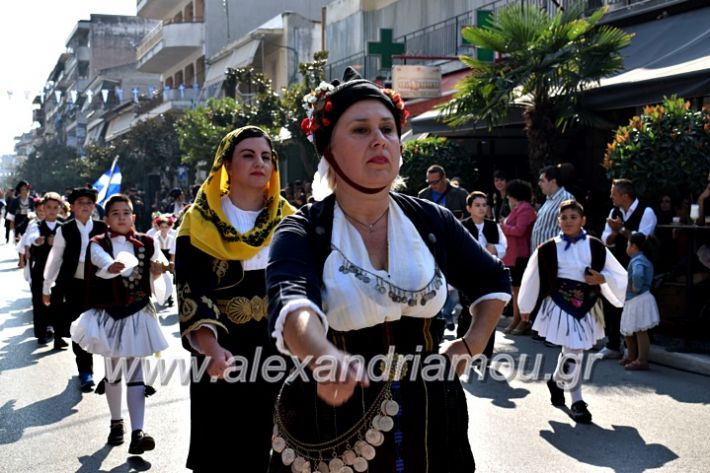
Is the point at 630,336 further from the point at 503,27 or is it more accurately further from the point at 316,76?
the point at 316,76

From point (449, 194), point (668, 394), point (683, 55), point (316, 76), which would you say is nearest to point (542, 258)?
point (668, 394)

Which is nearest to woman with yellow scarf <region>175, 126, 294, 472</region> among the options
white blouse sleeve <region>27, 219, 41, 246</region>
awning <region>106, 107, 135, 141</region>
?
white blouse sleeve <region>27, 219, 41, 246</region>

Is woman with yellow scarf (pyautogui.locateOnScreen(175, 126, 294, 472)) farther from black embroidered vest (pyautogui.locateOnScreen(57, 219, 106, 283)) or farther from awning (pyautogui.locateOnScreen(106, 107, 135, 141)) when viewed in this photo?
awning (pyautogui.locateOnScreen(106, 107, 135, 141))

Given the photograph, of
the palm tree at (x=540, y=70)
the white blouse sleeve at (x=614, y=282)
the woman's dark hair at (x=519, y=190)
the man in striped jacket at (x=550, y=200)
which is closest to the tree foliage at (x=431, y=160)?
the palm tree at (x=540, y=70)

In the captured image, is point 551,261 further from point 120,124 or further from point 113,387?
point 120,124

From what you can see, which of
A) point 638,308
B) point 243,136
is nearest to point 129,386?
point 243,136

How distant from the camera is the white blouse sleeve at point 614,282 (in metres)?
7.63

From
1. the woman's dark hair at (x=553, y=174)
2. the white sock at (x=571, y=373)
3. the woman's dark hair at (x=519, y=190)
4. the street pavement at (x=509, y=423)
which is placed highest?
the woman's dark hair at (x=553, y=174)

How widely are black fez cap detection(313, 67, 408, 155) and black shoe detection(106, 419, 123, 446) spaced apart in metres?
4.45

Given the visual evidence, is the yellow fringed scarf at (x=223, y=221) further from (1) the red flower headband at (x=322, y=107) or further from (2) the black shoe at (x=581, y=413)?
(2) the black shoe at (x=581, y=413)

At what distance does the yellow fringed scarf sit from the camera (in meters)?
4.63

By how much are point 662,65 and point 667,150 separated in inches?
119

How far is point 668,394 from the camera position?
26.8 ft

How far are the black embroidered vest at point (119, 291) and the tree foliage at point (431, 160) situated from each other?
9.37m
